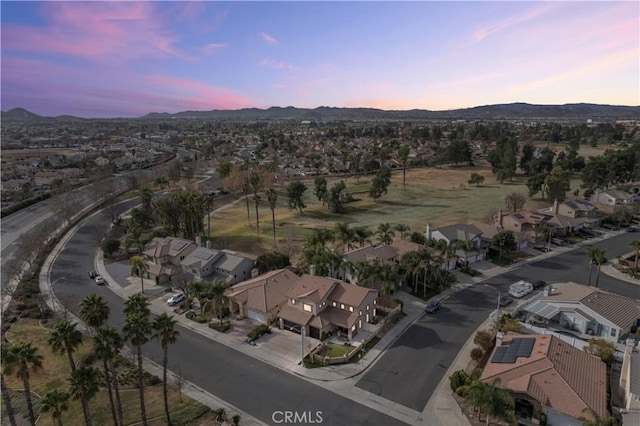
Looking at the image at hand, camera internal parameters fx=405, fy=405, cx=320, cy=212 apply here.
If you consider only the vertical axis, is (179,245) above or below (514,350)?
above

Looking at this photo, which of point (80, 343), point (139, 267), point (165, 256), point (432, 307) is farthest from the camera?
point (165, 256)

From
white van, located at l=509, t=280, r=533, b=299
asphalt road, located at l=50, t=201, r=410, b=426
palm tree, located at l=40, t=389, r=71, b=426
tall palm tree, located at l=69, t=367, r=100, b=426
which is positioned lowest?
asphalt road, located at l=50, t=201, r=410, b=426

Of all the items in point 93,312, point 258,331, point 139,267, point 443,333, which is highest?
point 93,312

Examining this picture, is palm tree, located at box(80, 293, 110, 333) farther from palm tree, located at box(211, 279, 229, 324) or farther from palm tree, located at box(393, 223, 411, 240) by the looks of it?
palm tree, located at box(393, 223, 411, 240)

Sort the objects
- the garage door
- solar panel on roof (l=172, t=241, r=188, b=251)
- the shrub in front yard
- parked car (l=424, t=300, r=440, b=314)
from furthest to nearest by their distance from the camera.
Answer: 1. solar panel on roof (l=172, t=241, r=188, b=251)
2. parked car (l=424, t=300, r=440, b=314)
3. the garage door
4. the shrub in front yard

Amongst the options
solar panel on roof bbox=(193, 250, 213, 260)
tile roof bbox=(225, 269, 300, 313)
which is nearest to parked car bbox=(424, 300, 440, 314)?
tile roof bbox=(225, 269, 300, 313)

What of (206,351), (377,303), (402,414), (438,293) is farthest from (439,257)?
(206,351)

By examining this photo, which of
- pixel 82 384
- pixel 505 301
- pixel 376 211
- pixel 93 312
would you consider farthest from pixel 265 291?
pixel 376 211

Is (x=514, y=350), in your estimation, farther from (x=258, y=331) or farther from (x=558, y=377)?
(x=258, y=331)
